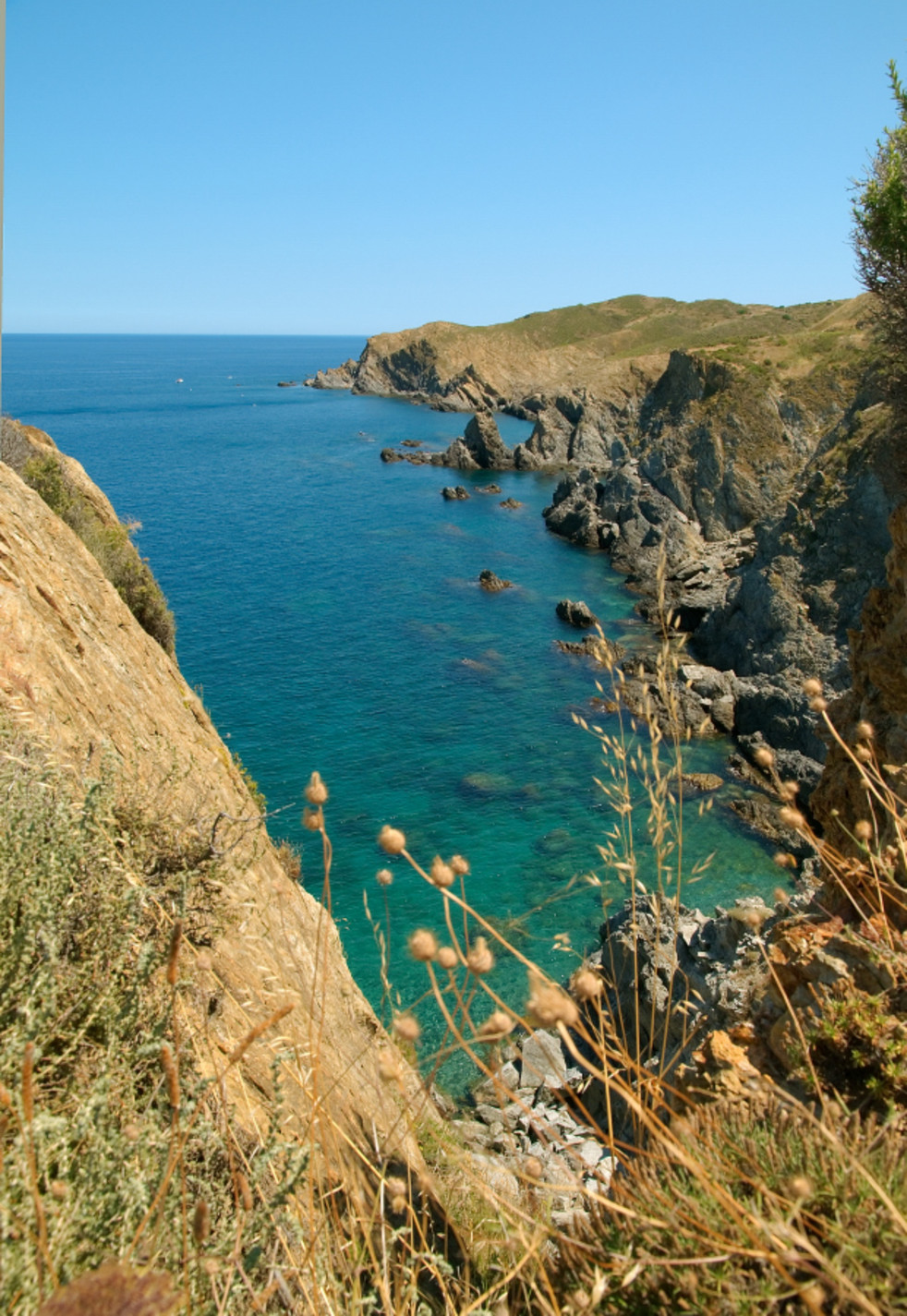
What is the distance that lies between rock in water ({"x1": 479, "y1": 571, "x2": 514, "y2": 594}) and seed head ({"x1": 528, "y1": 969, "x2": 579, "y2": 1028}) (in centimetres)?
4806

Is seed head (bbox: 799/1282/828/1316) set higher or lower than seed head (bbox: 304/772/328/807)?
lower

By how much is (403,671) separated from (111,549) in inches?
800

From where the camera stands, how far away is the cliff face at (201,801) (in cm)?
386

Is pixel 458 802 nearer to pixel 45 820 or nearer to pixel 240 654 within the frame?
pixel 240 654

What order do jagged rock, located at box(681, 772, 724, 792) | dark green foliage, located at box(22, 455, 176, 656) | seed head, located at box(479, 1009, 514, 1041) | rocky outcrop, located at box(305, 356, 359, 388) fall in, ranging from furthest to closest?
rocky outcrop, located at box(305, 356, 359, 388), jagged rock, located at box(681, 772, 724, 792), dark green foliage, located at box(22, 455, 176, 656), seed head, located at box(479, 1009, 514, 1041)

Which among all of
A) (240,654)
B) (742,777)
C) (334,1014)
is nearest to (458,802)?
(742,777)

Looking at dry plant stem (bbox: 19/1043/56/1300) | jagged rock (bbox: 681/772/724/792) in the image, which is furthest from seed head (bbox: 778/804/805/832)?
jagged rock (bbox: 681/772/724/792)

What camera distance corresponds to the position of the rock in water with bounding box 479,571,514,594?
5019 centimetres

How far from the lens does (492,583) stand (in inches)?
1984

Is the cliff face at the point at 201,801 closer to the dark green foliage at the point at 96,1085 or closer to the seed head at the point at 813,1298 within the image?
the dark green foliage at the point at 96,1085

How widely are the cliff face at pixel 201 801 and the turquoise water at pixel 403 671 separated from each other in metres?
1.39

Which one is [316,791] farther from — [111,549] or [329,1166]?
[111,549]

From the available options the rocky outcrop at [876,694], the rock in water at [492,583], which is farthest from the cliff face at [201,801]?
the rock in water at [492,583]

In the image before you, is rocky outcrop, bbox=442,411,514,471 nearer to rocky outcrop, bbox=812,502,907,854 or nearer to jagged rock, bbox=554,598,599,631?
jagged rock, bbox=554,598,599,631
